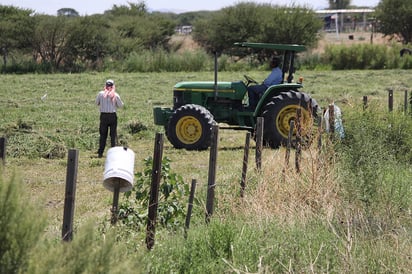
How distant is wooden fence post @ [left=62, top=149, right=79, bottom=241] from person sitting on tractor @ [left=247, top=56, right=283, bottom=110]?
8238 millimetres

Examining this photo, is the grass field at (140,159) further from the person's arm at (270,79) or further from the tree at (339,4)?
the tree at (339,4)

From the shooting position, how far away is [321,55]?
131 feet

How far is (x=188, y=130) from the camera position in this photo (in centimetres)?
1369

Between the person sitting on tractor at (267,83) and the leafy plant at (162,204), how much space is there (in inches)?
244

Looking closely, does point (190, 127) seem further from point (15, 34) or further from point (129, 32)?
point (129, 32)

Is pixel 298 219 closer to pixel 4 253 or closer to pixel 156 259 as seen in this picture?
pixel 156 259

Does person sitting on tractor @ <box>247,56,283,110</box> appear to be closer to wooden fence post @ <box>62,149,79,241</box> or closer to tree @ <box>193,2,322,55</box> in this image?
wooden fence post @ <box>62,149,79,241</box>

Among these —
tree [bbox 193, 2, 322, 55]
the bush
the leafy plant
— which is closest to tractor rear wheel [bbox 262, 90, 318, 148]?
the leafy plant

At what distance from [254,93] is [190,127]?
4.60 ft

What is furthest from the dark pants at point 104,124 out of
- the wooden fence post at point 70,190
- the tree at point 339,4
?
the tree at point 339,4

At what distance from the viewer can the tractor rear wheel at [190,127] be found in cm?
1351

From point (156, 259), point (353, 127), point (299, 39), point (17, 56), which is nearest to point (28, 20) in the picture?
point (17, 56)

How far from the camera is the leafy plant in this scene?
24.0ft

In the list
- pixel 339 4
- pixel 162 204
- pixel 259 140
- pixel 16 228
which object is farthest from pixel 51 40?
pixel 339 4
